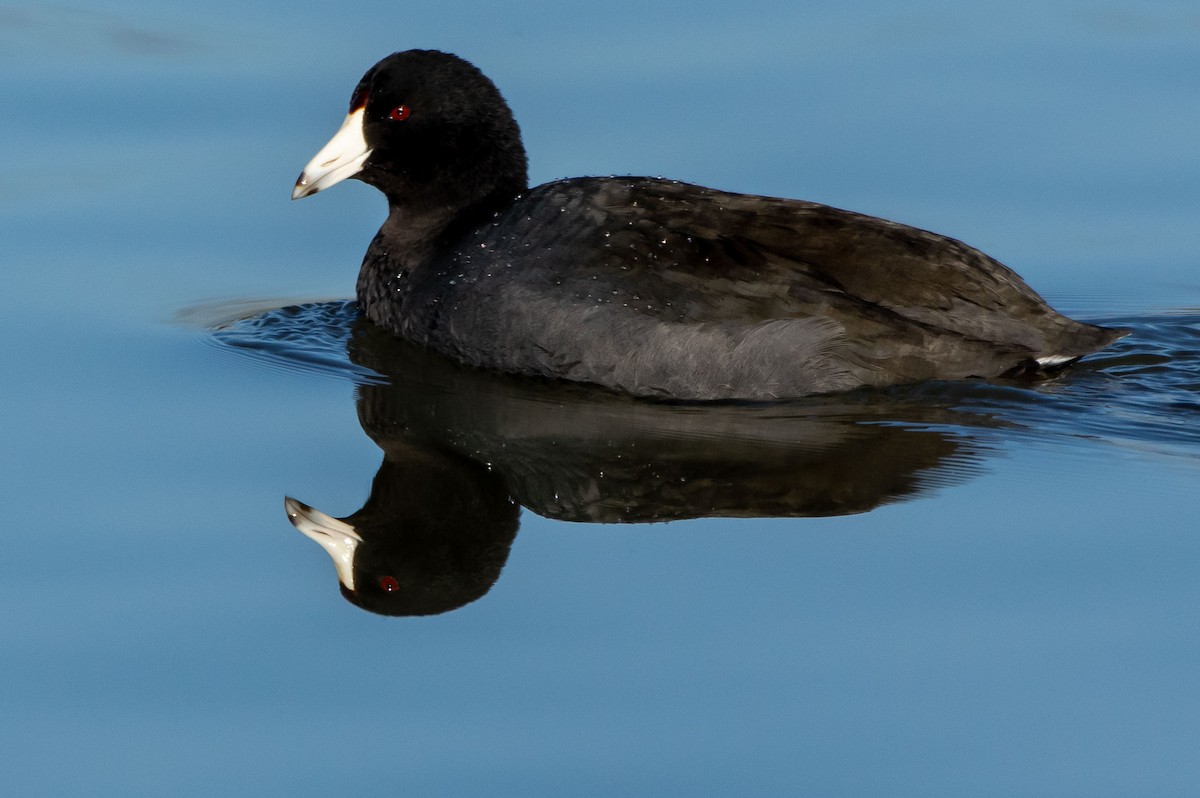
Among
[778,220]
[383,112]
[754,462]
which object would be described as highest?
[383,112]

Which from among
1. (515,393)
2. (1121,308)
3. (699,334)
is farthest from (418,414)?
(1121,308)

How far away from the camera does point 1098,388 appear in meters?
7.16

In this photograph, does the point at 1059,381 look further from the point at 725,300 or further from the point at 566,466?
the point at 566,466

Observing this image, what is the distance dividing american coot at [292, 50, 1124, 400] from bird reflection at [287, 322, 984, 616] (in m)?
0.13

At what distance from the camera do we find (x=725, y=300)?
7.02m

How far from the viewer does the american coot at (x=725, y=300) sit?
700 centimetres

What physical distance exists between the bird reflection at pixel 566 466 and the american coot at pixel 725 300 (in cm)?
13

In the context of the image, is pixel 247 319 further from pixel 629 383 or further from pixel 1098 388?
pixel 1098 388

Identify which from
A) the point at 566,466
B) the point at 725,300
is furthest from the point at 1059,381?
the point at 566,466

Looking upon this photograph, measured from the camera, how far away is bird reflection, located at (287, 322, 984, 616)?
5.71m

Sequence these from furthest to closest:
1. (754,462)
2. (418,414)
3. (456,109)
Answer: (456,109)
(418,414)
(754,462)

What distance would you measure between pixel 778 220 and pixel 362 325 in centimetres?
195

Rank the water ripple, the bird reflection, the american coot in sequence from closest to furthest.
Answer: the bird reflection, the water ripple, the american coot

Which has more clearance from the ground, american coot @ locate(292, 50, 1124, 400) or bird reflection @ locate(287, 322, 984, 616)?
american coot @ locate(292, 50, 1124, 400)
